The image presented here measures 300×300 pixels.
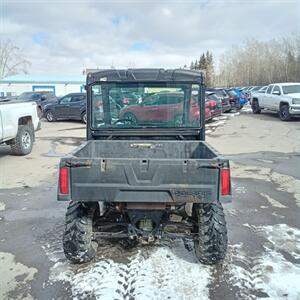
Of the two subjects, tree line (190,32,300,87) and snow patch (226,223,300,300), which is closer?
snow patch (226,223,300,300)

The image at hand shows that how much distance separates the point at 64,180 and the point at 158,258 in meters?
1.45

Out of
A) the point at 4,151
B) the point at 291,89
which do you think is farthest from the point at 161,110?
the point at 291,89

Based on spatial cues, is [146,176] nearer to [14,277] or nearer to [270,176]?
[14,277]

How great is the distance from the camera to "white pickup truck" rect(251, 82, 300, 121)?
17.9 meters

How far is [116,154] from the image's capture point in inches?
190

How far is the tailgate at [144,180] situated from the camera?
331cm

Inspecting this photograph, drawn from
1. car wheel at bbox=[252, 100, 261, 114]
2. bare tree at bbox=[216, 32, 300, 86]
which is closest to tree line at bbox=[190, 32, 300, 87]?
bare tree at bbox=[216, 32, 300, 86]

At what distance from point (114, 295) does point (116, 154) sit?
198 centimetres

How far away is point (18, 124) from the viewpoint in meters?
10.2

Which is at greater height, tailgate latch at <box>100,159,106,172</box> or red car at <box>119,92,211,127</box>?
red car at <box>119,92,211,127</box>

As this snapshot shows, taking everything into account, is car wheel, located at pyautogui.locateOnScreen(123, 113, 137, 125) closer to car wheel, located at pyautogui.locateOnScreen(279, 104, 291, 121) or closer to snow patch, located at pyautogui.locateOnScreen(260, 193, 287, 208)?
snow patch, located at pyautogui.locateOnScreen(260, 193, 287, 208)

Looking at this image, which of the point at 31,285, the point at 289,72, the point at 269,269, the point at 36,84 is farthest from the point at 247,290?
the point at 289,72

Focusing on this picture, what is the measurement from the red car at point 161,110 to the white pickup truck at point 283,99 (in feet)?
48.2

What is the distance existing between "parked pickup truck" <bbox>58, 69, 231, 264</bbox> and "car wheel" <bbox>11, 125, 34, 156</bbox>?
5.97m
